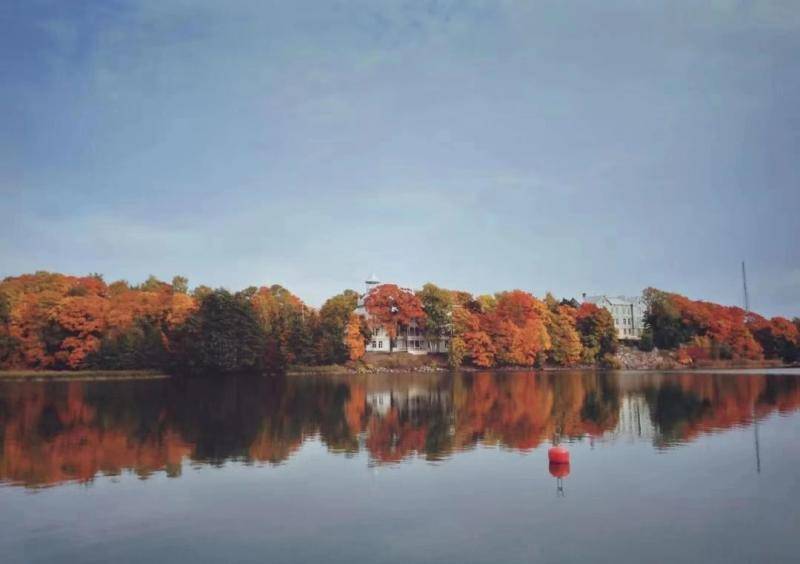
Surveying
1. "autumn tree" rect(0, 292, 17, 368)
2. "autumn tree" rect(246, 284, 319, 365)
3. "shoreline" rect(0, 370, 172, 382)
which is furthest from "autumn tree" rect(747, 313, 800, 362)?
"autumn tree" rect(0, 292, 17, 368)

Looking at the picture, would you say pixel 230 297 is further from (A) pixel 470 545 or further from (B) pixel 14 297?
(A) pixel 470 545

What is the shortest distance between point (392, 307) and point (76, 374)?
50329 mm

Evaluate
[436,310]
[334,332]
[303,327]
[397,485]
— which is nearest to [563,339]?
[436,310]

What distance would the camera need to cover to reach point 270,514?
736 inches

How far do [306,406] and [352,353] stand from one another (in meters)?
54.0

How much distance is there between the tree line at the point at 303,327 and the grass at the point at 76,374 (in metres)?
3.58

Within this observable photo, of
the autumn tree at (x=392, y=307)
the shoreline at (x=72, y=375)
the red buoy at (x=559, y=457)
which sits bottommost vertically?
the red buoy at (x=559, y=457)

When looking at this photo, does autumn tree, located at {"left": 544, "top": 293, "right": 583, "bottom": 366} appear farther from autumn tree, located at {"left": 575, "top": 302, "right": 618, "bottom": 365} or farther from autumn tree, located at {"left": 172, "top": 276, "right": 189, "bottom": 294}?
autumn tree, located at {"left": 172, "top": 276, "right": 189, "bottom": 294}

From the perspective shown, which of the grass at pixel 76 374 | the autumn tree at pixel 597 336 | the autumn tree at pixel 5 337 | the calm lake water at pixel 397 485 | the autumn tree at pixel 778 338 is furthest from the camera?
the autumn tree at pixel 778 338

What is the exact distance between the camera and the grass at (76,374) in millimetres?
77188

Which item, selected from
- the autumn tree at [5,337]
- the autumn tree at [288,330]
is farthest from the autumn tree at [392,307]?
the autumn tree at [5,337]

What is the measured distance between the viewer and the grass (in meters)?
77.2

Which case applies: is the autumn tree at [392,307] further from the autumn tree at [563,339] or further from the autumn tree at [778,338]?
the autumn tree at [778,338]

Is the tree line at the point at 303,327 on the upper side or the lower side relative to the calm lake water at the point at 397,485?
upper
